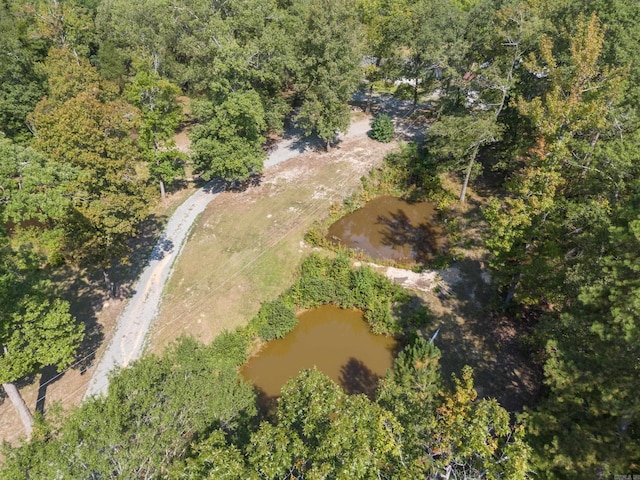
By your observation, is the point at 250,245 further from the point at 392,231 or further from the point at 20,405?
the point at 20,405

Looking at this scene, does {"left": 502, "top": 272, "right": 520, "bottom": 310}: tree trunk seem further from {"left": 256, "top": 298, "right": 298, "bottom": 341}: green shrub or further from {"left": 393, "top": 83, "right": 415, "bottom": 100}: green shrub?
{"left": 393, "top": 83, "right": 415, "bottom": 100}: green shrub

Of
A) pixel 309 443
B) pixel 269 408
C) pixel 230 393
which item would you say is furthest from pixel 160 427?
pixel 269 408

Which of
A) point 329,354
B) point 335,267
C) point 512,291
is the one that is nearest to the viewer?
point 329,354

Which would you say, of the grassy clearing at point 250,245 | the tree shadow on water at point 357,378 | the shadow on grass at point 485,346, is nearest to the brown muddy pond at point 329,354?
the tree shadow on water at point 357,378

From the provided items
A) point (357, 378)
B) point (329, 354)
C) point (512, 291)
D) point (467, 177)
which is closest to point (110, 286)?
point (329, 354)

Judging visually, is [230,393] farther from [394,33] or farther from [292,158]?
[394,33]

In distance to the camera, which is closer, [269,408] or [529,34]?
[269,408]

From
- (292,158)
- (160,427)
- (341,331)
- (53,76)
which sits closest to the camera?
(160,427)
